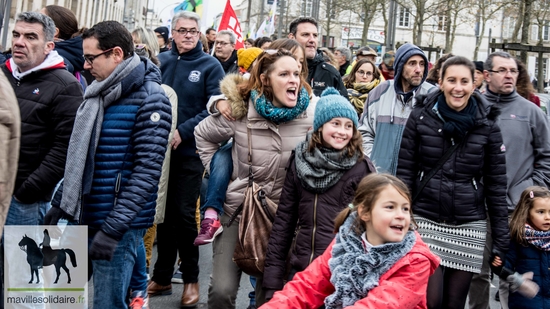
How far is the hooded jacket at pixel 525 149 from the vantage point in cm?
583

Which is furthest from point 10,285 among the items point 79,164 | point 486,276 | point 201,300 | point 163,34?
point 163,34

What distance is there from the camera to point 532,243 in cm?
539

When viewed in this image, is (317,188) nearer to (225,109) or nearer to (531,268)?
(225,109)

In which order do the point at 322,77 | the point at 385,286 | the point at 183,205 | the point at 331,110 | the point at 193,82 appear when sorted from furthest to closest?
1. the point at 322,77
2. the point at 193,82
3. the point at 183,205
4. the point at 331,110
5. the point at 385,286

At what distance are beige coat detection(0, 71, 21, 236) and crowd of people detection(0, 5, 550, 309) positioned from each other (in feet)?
4.52

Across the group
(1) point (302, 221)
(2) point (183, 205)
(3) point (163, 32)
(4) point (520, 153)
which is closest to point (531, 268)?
(4) point (520, 153)

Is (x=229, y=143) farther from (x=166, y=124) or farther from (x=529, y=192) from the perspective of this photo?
(x=529, y=192)

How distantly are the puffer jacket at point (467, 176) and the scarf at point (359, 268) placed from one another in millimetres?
1367

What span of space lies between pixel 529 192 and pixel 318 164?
2.16 meters

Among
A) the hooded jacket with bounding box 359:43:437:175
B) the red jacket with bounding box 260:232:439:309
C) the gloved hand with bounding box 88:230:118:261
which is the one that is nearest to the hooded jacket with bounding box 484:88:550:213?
the hooded jacket with bounding box 359:43:437:175

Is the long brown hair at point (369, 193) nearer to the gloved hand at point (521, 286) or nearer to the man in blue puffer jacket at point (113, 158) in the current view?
the man in blue puffer jacket at point (113, 158)

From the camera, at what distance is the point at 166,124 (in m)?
4.45

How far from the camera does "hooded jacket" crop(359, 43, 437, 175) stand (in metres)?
5.84

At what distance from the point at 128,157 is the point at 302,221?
3.76 ft
